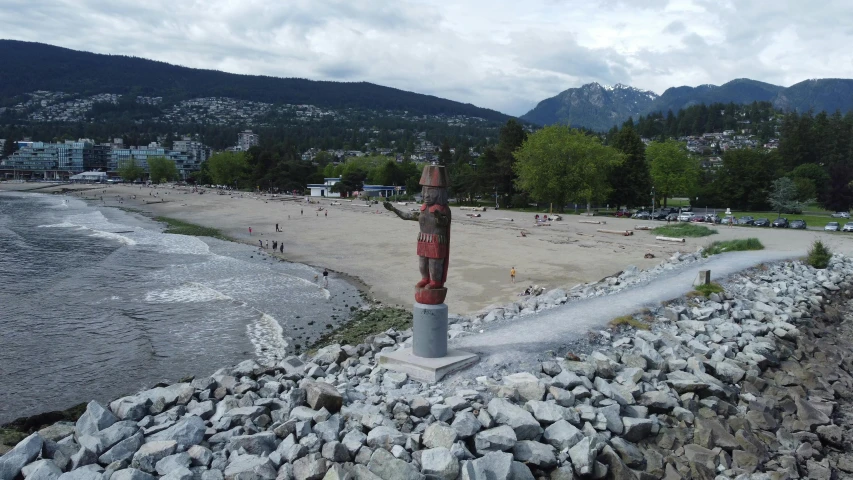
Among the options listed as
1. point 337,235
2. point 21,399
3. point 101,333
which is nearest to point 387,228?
point 337,235

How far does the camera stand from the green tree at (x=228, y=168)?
4776 inches

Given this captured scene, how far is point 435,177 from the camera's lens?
34.3 feet

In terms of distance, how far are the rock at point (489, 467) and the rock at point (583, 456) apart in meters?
1.02

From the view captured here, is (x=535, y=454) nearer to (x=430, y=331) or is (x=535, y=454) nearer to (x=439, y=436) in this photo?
(x=439, y=436)

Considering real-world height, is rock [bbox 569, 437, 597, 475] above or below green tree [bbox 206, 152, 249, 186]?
below

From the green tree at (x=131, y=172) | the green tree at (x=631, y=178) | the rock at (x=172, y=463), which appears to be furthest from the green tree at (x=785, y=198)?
A: the green tree at (x=131, y=172)

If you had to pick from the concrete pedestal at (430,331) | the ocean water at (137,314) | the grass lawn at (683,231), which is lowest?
the ocean water at (137,314)

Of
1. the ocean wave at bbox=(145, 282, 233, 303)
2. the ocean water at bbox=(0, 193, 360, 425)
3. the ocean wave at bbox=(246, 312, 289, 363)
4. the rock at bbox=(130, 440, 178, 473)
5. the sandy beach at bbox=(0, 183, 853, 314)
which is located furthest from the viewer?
the sandy beach at bbox=(0, 183, 853, 314)

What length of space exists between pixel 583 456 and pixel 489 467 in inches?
54.6

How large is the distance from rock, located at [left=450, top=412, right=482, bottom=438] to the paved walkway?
6.60ft

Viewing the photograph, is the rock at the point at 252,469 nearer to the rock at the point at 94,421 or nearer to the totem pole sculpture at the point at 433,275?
the rock at the point at 94,421

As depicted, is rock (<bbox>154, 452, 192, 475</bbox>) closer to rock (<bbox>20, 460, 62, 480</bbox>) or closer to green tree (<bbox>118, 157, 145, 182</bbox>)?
rock (<bbox>20, 460, 62, 480</bbox>)

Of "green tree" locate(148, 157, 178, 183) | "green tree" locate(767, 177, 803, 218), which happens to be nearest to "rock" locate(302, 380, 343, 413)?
"green tree" locate(767, 177, 803, 218)

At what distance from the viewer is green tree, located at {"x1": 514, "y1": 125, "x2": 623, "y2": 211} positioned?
2328 inches
